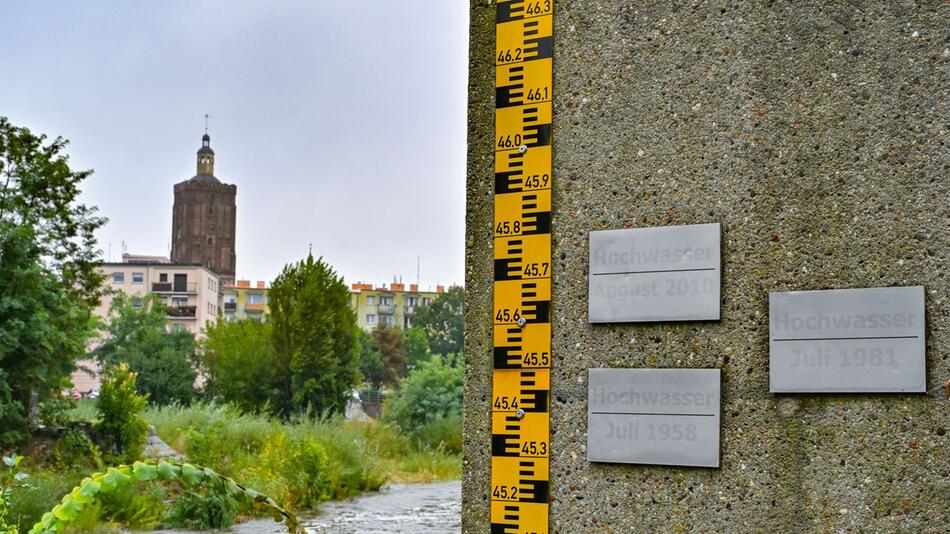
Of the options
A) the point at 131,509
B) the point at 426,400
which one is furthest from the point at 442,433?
the point at 131,509

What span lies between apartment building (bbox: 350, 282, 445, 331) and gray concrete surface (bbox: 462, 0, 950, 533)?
111m

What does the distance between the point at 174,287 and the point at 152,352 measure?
4651 cm

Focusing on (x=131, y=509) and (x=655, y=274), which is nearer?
(x=655, y=274)

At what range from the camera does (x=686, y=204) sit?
105 inches

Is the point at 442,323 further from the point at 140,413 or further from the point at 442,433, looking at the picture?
the point at 140,413

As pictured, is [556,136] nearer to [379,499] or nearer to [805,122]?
[805,122]

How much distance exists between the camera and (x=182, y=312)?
306ft

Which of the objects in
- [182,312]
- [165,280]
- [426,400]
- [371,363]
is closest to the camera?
[426,400]

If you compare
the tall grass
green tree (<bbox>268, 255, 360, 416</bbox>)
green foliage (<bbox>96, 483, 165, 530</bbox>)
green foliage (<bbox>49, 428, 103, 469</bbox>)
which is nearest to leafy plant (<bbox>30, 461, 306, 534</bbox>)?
green foliage (<bbox>96, 483, 165, 530</bbox>)

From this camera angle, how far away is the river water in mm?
11500

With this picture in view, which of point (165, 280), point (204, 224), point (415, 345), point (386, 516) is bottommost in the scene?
point (386, 516)

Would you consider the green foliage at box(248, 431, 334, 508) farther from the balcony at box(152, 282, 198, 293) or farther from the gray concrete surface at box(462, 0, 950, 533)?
the balcony at box(152, 282, 198, 293)

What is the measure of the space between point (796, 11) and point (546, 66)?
0.64 metres

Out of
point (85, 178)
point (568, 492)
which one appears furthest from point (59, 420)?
point (568, 492)
